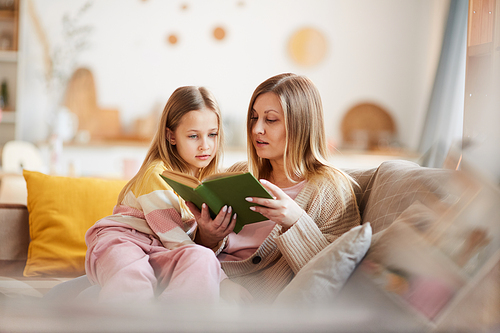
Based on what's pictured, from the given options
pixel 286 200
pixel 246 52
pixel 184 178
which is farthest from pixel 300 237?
pixel 246 52

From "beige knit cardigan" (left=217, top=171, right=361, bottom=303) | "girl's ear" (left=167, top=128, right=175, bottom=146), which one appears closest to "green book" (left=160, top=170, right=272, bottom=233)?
"beige knit cardigan" (left=217, top=171, right=361, bottom=303)

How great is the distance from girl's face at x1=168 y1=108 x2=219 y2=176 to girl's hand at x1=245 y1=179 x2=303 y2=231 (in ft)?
1.38

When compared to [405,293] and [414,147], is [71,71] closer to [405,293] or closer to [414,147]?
[414,147]

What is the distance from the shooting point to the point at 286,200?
3.87ft

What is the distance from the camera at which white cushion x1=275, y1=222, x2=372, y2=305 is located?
0.89 m

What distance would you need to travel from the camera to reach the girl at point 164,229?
1031 mm

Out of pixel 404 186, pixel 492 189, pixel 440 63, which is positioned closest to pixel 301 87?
pixel 404 186

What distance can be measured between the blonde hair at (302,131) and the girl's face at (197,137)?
164 mm

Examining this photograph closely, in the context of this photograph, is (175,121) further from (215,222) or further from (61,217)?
(61,217)

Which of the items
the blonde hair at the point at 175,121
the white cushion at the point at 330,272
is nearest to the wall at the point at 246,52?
the blonde hair at the point at 175,121

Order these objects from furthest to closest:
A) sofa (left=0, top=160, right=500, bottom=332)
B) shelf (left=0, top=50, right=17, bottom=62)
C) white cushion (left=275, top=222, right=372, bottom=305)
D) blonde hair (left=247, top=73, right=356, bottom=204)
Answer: shelf (left=0, top=50, right=17, bottom=62), blonde hair (left=247, top=73, right=356, bottom=204), white cushion (left=275, top=222, right=372, bottom=305), sofa (left=0, top=160, right=500, bottom=332)

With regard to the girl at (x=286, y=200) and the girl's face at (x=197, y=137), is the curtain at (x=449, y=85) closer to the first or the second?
the girl at (x=286, y=200)

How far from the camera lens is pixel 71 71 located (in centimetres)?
420

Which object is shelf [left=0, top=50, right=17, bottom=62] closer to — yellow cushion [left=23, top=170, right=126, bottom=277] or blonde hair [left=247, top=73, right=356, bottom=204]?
yellow cushion [left=23, top=170, right=126, bottom=277]
